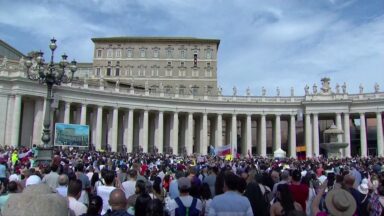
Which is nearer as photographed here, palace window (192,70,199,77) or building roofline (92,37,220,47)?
palace window (192,70,199,77)

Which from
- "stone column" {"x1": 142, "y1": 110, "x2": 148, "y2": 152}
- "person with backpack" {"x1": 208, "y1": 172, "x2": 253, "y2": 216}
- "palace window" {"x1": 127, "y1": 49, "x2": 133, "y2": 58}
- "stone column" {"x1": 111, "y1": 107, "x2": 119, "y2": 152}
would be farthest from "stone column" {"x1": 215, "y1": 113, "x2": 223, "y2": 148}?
"person with backpack" {"x1": 208, "y1": 172, "x2": 253, "y2": 216}

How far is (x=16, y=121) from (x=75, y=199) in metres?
54.5

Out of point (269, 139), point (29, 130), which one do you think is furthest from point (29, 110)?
point (269, 139)

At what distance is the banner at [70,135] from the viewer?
43781 mm

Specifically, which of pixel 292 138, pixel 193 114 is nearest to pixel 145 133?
pixel 193 114

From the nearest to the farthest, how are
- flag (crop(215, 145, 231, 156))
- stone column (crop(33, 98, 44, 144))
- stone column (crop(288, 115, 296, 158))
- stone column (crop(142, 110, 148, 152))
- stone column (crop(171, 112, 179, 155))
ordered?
flag (crop(215, 145, 231, 156)) < stone column (crop(33, 98, 44, 144)) < stone column (crop(142, 110, 148, 152)) < stone column (crop(171, 112, 179, 155)) < stone column (crop(288, 115, 296, 158))

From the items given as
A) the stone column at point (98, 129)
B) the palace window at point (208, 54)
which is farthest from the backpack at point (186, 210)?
the palace window at point (208, 54)

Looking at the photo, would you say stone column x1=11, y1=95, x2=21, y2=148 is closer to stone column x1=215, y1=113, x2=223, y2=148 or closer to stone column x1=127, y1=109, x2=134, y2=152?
stone column x1=127, y1=109, x2=134, y2=152

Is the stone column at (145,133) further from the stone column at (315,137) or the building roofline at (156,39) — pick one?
the building roofline at (156,39)

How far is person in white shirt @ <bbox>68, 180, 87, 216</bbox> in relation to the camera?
24.7 feet

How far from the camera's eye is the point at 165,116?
3115 inches

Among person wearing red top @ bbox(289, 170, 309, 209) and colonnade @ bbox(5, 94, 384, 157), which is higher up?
colonnade @ bbox(5, 94, 384, 157)

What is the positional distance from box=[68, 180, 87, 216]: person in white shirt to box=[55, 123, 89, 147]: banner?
123ft

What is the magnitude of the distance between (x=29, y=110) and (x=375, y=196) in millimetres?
60234
